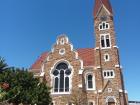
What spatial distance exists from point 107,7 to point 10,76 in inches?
903

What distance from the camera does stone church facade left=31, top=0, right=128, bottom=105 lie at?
34272 millimetres

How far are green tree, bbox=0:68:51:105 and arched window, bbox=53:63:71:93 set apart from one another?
5.45 m

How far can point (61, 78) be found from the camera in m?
37.9

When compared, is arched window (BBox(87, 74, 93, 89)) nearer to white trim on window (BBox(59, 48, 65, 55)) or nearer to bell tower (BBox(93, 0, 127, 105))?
bell tower (BBox(93, 0, 127, 105))

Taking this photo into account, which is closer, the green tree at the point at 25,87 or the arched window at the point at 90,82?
the green tree at the point at 25,87

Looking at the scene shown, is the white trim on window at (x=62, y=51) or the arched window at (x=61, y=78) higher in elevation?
the white trim on window at (x=62, y=51)

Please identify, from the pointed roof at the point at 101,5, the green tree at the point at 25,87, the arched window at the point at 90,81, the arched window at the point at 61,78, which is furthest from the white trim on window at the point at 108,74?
the pointed roof at the point at 101,5

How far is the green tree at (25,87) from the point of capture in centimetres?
2933

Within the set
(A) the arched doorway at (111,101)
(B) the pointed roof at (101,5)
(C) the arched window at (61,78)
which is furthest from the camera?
(B) the pointed roof at (101,5)

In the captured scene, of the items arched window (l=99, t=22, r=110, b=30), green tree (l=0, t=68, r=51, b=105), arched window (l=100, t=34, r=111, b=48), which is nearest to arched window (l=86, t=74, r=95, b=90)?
arched window (l=100, t=34, r=111, b=48)

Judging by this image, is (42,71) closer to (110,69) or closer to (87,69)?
(87,69)

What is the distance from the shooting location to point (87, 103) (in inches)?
1366

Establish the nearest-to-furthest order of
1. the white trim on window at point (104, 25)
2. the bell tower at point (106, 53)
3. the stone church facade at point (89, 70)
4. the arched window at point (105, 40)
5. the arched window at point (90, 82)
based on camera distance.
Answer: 1. the stone church facade at point (89, 70)
2. the bell tower at point (106, 53)
3. the arched window at point (90, 82)
4. the arched window at point (105, 40)
5. the white trim on window at point (104, 25)

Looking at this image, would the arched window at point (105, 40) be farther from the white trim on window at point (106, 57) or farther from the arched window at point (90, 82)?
the arched window at point (90, 82)
